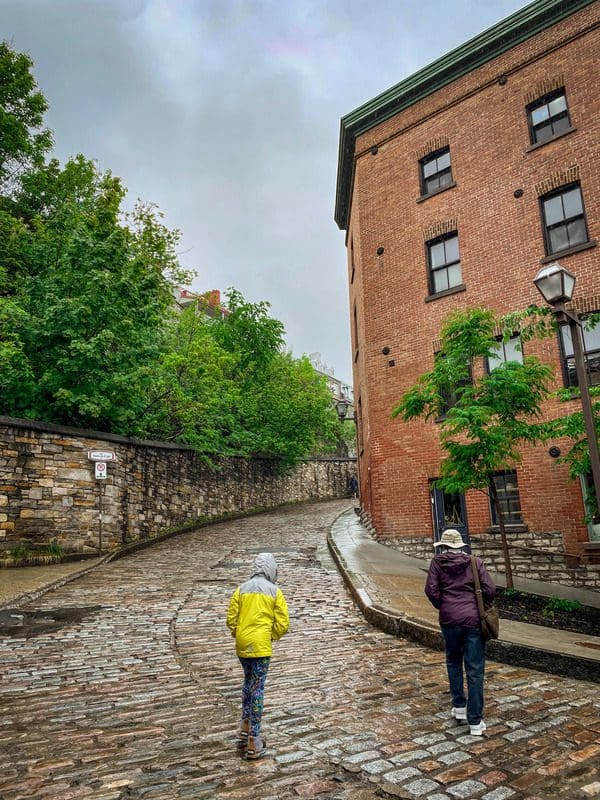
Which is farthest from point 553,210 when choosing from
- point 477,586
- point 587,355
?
point 477,586

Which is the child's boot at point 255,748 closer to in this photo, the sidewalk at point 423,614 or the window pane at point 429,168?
the sidewalk at point 423,614

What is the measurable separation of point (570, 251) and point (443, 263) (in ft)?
11.1

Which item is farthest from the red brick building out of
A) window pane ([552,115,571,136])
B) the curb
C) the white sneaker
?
the white sneaker

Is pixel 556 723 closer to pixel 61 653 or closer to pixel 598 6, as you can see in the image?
pixel 61 653

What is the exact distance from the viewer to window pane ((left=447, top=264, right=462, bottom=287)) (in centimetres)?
1495

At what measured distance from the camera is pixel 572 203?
13406mm

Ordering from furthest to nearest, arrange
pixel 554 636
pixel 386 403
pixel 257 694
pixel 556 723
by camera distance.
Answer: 1. pixel 386 403
2. pixel 554 636
3. pixel 556 723
4. pixel 257 694

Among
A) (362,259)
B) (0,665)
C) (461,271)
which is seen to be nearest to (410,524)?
(461,271)

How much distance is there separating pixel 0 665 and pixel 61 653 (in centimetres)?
64

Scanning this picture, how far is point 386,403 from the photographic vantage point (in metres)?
15.4

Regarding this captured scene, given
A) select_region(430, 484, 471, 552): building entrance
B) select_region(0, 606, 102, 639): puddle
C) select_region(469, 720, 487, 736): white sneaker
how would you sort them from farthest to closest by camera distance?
select_region(430, 484, 471, 552): building entrance < select_region(0, 606, 102, 639): puddle < select_region(469, 720, 487, 736): white sneaker

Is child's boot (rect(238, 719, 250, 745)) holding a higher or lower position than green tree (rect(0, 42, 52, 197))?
lower

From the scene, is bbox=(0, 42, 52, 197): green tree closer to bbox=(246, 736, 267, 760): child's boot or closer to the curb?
the curb

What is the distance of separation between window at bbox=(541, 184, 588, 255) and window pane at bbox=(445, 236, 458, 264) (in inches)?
91.7
